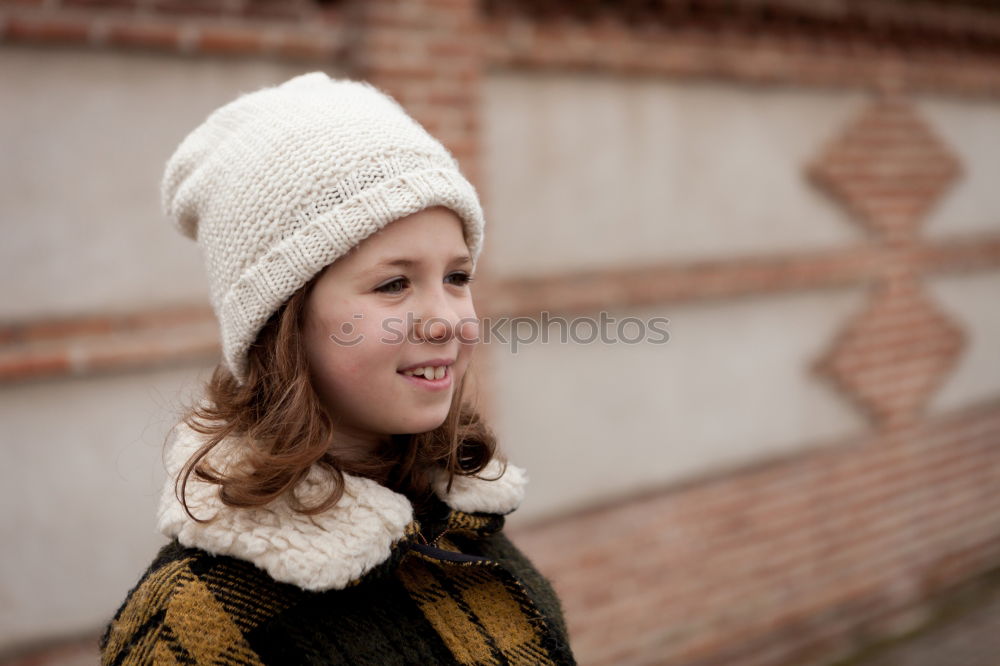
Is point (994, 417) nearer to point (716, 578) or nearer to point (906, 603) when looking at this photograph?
point (906, 603)

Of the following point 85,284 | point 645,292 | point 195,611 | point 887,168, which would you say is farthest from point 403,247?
point 887,168

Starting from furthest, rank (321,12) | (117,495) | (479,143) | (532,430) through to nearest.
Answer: (532,430) → (479,143) → (321,12) → (117,495)

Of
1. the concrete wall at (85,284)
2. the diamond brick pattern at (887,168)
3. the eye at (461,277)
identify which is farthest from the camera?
the diamond brick pattern at (887,168)

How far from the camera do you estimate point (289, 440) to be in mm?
1348

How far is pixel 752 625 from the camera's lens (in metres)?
4.38

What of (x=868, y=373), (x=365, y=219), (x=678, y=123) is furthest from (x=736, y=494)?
(x=365, y=219)

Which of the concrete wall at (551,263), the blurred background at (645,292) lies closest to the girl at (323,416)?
the blurred background at (645,292)

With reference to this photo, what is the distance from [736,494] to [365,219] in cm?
339

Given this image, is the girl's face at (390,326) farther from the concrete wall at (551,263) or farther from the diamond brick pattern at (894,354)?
the diamond brick pattern at (894,354)

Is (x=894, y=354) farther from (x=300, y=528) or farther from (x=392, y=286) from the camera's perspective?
(x=300, y=528)

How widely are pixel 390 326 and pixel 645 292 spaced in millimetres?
2648

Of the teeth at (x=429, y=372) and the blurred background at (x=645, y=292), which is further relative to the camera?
the blurred background at (x=645, y=292)

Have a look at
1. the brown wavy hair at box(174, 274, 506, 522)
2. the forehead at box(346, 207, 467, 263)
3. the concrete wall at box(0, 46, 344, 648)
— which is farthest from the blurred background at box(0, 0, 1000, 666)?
the forehead at box(346, 207, 467, 263)

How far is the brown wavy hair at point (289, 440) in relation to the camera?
1.30m
